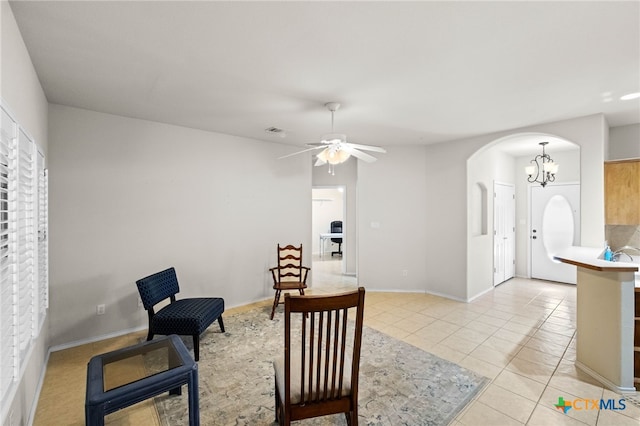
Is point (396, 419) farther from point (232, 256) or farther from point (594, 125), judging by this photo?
point (594, 125)

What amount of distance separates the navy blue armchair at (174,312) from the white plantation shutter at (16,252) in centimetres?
99

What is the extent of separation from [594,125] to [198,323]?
496cm

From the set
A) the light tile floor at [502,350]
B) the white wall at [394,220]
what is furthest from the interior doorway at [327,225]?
the light tile floor at [502,350]

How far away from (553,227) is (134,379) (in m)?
7.39

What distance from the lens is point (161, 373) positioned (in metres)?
1.77

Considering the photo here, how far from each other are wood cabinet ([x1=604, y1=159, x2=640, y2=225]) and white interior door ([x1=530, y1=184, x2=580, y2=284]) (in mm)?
2760

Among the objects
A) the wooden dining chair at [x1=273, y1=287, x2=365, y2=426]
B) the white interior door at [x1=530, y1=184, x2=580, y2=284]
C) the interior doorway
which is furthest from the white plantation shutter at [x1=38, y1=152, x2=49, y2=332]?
the white interior door at [x1=530, y1=184, x2=580, y2=284]

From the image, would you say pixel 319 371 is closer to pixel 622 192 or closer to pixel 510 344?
pixel 510 344

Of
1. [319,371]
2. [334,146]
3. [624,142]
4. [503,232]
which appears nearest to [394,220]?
[503,232]

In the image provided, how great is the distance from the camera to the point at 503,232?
20.2 ft

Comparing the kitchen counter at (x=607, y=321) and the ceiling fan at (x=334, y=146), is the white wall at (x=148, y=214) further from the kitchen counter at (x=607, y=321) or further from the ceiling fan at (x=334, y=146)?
the kitchen counter at (x=607, y=321)

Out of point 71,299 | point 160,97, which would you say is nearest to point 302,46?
point 160,97

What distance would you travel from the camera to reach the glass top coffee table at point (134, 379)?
1.55 meters

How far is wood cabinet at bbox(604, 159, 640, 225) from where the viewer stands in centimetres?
330
